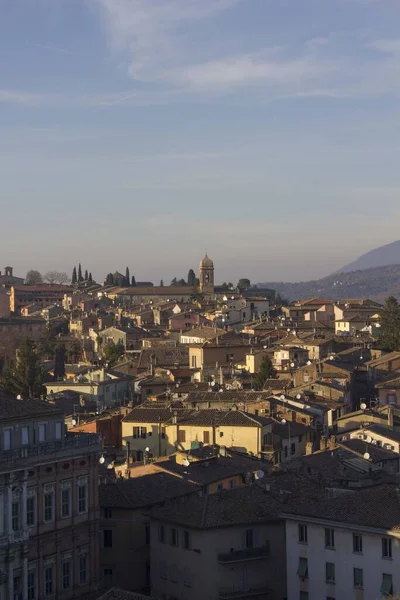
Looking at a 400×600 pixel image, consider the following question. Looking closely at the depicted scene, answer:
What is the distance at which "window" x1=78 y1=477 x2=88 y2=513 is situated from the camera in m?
33.6

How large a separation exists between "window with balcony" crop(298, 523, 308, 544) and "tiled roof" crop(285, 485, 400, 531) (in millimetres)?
348

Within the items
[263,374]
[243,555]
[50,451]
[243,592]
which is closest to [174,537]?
[243,555]

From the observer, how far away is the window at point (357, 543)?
29350mm

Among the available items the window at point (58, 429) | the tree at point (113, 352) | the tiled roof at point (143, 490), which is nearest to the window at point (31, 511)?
the window at point (58, 429)

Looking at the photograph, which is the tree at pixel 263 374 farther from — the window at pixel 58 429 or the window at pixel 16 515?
the window at pixel 16 515

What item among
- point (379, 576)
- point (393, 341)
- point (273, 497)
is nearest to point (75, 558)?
point (273, 497)

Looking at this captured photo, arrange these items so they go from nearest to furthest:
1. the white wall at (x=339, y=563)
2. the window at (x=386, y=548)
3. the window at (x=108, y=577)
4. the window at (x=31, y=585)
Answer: the window at (x=386, y=548) → the white wall at (x=339, y=563) → the window at (x=31, y=585) → the window at (x=108, y=577)

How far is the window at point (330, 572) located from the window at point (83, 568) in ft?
24.3

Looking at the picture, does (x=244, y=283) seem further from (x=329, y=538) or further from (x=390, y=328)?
(x=329, y=538)

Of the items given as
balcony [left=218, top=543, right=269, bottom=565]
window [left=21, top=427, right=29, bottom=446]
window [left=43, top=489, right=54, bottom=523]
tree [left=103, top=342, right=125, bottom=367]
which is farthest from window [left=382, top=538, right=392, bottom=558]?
tree [left=103, top=342, right=125, bottom=367]

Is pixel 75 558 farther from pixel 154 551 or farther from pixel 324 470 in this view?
pixel 324 470

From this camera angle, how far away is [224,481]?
38.4 metres

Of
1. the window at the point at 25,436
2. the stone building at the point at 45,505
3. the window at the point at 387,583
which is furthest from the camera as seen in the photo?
the window at the point at 25,436

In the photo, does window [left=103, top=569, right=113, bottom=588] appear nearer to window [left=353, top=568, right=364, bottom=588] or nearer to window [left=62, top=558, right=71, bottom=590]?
window [left=62, top=558, right=71, bottom=590]
